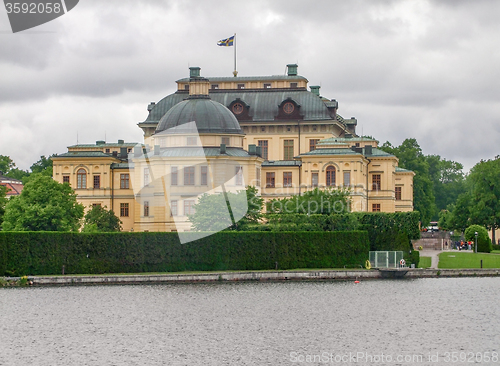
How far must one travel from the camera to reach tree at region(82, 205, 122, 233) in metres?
77.8

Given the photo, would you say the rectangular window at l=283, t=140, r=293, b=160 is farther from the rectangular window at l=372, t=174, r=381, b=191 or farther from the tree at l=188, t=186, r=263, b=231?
the tree at l=188, t=186, r=263, b=231

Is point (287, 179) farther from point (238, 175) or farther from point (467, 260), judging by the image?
point (467, 260)

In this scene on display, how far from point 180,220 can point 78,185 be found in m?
12.1

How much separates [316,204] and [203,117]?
524 inches

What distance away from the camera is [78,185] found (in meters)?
84.4

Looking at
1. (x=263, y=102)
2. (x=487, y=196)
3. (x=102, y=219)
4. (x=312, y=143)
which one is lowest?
(x=102, y=219)

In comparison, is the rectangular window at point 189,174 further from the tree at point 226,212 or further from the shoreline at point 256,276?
the shoreline at point 256,276

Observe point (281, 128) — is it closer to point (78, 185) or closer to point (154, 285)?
point (78, 185)

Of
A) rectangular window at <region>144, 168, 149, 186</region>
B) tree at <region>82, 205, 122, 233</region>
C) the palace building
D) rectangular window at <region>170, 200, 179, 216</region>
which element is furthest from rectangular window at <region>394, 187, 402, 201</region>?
tree at <region>82, 205, 122, 233</region>

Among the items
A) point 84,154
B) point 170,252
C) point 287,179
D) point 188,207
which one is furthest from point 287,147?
point 170,252

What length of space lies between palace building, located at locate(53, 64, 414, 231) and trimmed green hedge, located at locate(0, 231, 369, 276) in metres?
14.1

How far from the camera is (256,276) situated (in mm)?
59312

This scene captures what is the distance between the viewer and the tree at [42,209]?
67.3 meters

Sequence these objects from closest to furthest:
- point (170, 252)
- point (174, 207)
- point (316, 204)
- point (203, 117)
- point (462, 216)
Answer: point (170, 252) → point (316, 204) → point (174, 207) → point (203, 117) → point (462, 216)
